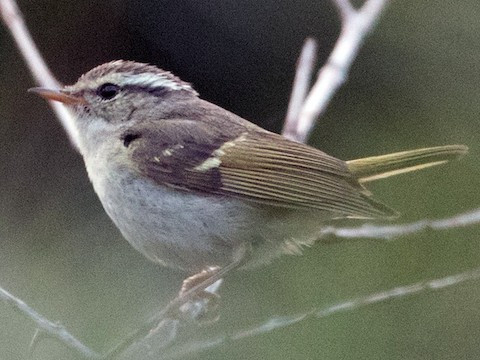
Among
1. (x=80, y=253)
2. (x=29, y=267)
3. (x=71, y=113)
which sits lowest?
(x=80, y=253)

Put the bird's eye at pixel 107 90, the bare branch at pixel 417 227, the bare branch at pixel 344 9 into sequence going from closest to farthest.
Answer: the bare branch at pixel 417 227 < the bird's eye at pixel 107 90 < the bare branch at pixel 344 9

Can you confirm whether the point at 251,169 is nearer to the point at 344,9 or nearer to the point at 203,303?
the point at 203,303

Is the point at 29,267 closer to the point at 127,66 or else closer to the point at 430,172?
the point at 127,66

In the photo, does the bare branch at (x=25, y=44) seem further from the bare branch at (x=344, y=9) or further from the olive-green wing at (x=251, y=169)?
the bare branch at (x=344, y=9)

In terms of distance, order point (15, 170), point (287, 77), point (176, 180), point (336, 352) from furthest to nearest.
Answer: point (287, 77), point (15, 170), point (176, 180), point (336, 352)

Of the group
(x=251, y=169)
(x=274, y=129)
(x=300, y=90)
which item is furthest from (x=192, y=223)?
(x=274, y=129)

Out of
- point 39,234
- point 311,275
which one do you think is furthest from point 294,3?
point 311,275

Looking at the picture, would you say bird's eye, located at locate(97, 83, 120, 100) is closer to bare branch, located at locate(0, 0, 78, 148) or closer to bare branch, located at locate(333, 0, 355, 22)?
bare branch, located at locate(0, 0, 78, 148)

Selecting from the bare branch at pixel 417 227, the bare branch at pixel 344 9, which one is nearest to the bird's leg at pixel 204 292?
the bare branch at pixel 417 227
